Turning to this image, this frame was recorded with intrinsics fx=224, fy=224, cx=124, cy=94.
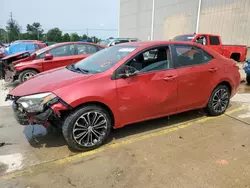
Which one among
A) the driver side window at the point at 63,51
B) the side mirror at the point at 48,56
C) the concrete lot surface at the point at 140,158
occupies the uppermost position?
the driver side window at the point at 63,51

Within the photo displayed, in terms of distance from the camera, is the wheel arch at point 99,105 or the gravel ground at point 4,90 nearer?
the wheel arch at point 99,105

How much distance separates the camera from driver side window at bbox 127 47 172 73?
3.59 meters

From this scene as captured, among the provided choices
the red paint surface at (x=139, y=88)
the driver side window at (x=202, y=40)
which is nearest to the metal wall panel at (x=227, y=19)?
the driver side window at (x=202, y=40)

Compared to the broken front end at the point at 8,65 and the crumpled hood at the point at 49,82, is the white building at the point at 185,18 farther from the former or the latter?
the crumpled hood at the point at 49,82

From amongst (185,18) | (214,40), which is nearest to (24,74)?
(214,40)

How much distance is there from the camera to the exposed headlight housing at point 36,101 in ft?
9.75

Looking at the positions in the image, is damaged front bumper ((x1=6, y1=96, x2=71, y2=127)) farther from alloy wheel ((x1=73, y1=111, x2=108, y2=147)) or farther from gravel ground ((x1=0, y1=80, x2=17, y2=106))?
gravel ground ((x1=0, y1=80, x2=17, y2=106))

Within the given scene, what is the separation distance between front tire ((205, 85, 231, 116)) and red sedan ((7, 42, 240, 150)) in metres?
0.04

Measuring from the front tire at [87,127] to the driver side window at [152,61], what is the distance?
0.91 meters

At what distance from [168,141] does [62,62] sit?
194 inches

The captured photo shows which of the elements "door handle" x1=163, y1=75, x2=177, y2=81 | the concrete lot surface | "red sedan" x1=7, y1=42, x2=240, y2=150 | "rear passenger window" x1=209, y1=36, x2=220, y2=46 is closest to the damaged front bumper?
"red sedan" x1=7, y1=42, x2=240, y2=150

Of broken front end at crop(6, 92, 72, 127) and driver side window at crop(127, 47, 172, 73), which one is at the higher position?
driver side window at crop(127, 47, 172, 73)

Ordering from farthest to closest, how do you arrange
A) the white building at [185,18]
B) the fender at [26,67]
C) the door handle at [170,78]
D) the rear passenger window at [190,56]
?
the white building at [185,18]
the fender at [26,67]
the rear passenger window at [190,56]
the door handle at [170,78]

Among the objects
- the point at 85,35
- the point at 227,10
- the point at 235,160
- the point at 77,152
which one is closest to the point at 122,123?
the point at 77,152
